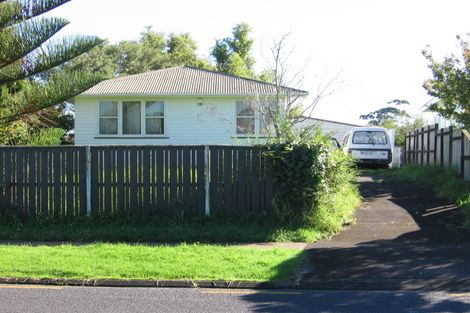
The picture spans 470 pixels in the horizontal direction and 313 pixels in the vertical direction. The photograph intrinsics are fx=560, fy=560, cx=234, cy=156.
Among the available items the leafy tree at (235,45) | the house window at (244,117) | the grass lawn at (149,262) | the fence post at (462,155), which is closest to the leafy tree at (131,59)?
the leafy tree at (235,45)

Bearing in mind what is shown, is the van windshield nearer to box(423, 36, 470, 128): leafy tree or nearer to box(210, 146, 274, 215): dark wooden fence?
box(423, 36, 470, 128): leafy tree

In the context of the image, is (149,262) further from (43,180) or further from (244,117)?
(244,117)

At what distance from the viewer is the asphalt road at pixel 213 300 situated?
6.20 metres

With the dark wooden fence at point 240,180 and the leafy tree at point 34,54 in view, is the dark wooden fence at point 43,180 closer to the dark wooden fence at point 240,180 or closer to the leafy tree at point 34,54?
the leafy tree at point 34,54

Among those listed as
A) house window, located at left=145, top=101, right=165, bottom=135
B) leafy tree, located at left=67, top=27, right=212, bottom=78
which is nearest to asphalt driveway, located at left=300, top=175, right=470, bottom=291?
house window, located at left=145, top=101, right=165, bottom=135

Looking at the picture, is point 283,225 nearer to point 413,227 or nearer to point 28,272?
point 413,227

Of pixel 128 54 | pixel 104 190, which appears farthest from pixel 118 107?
pixel 128 54

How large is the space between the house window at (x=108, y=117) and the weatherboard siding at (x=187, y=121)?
7.5 inches

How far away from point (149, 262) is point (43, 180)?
4.46 meters

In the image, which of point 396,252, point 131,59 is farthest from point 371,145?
point 131,59

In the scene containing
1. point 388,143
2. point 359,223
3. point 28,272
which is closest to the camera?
point 28,272

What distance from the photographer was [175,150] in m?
11.4

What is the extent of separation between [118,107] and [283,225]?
12175 mm

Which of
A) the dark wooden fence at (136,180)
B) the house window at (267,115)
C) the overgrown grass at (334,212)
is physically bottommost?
the overgrown grass at (334,212)
